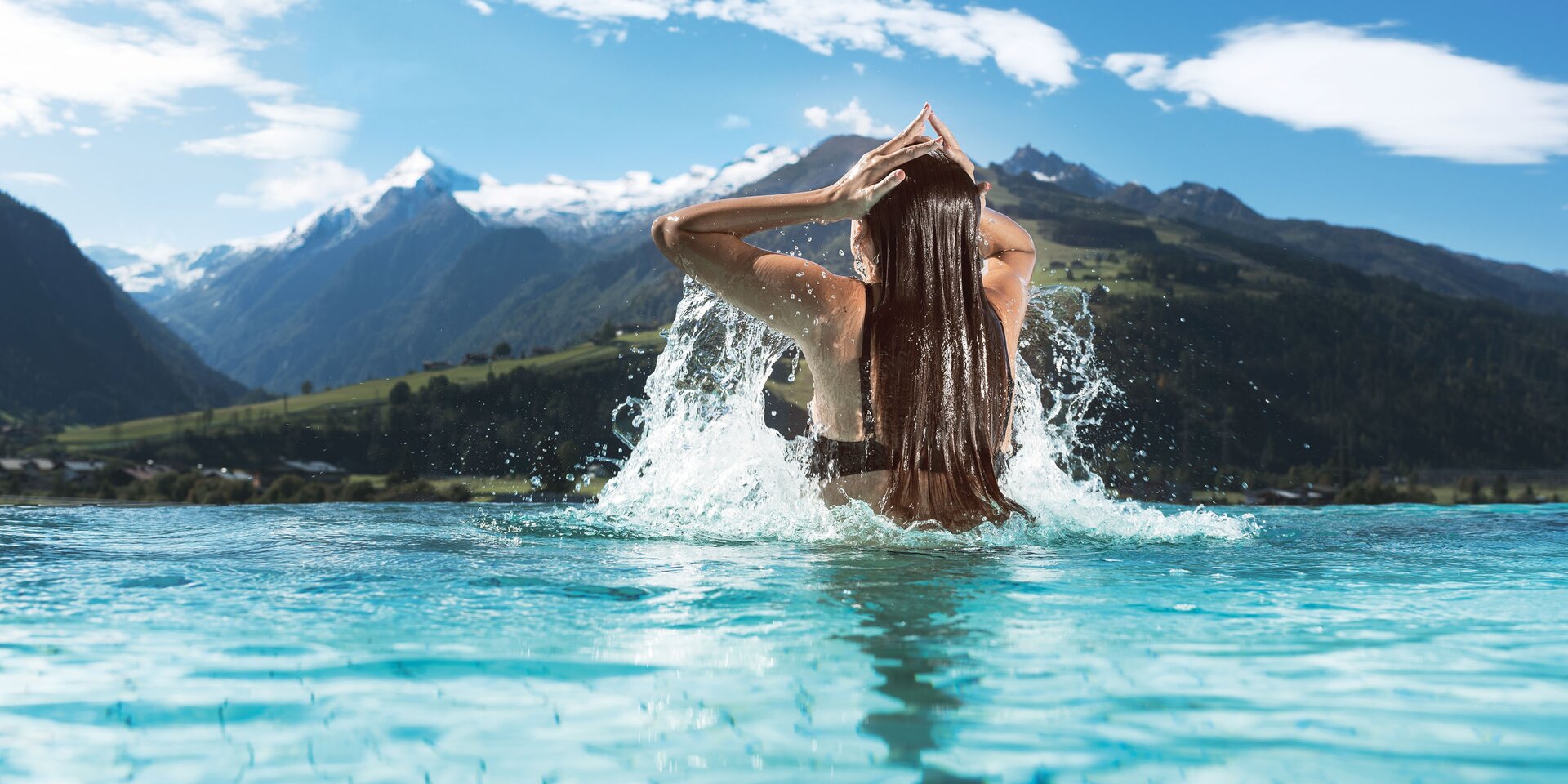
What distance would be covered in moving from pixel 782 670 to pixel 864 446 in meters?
3.25

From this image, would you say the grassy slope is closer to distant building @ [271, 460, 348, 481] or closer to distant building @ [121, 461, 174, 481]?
distant building @ [271, 460, 348, 481]

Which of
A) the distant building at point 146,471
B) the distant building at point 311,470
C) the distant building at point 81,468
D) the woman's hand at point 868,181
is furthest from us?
the distant building at point 311,470

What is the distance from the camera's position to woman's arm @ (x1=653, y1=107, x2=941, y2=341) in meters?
5.32

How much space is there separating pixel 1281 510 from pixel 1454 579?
6.48 metres

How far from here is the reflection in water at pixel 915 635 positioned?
224cm

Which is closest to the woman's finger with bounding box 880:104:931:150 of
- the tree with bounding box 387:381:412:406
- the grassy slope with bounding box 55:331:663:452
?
the grassy slope with bounding box 55:331:663:452

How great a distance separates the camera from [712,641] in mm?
3043

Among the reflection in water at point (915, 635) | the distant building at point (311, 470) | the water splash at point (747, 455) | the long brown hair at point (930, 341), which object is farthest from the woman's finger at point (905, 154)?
the distant building at point (311, 470)

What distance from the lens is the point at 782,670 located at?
106 inches

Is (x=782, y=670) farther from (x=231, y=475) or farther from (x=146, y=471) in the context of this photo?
(x=146, y=471)

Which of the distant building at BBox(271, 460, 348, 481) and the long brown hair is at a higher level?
the long brown hair

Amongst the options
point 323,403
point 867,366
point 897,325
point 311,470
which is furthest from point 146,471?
point 897,325

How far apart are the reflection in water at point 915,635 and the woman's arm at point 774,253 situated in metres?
1.48

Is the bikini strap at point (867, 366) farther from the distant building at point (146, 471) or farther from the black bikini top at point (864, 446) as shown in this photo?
the distant building at point (146, 471)
